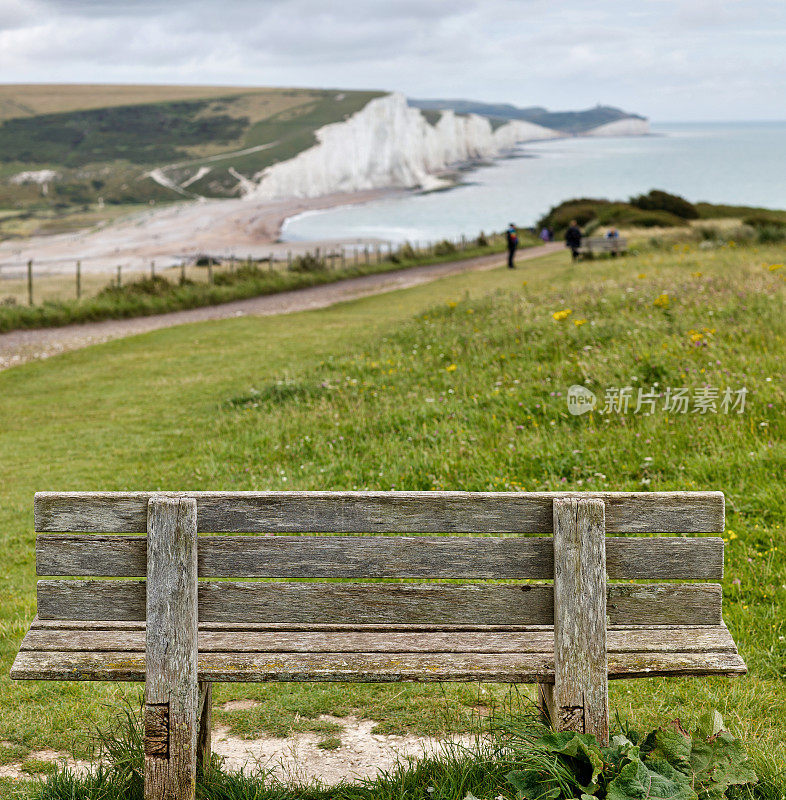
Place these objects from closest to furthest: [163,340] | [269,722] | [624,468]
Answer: [269,722] < [624,468] < [163,340]

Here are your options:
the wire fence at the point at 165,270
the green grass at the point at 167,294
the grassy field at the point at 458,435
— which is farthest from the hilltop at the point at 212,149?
the grassy field at the point at 458,435

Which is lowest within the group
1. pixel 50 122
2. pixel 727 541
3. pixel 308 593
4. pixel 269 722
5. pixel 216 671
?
pixel 269 722

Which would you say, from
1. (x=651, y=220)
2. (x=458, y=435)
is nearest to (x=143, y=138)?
(x=651, y=220)

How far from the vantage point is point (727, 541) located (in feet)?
21.7

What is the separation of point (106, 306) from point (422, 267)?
20566mm

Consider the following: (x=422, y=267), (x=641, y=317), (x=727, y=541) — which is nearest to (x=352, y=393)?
(x=641, y=317)

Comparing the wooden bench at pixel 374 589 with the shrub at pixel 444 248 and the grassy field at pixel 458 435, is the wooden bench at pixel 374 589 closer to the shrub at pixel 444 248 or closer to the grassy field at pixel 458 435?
the grassy field at pixel 458 435

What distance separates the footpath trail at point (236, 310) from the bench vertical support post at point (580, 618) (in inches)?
782

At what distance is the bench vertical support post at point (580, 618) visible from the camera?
3.20 metres

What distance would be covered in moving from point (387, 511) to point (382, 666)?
2.00 ft

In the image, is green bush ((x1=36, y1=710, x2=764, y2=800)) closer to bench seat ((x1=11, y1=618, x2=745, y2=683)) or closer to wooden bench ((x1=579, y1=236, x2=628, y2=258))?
bench seat ((x1=11, y1=618, x2=745, y2=683))

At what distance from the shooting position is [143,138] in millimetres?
152250

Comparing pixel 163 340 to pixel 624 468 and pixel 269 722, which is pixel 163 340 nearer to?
pixel 624 468

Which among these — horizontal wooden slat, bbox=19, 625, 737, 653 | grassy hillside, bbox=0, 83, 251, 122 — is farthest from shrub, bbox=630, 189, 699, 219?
grassy hillside, bbox=0, 83, 251, 122
